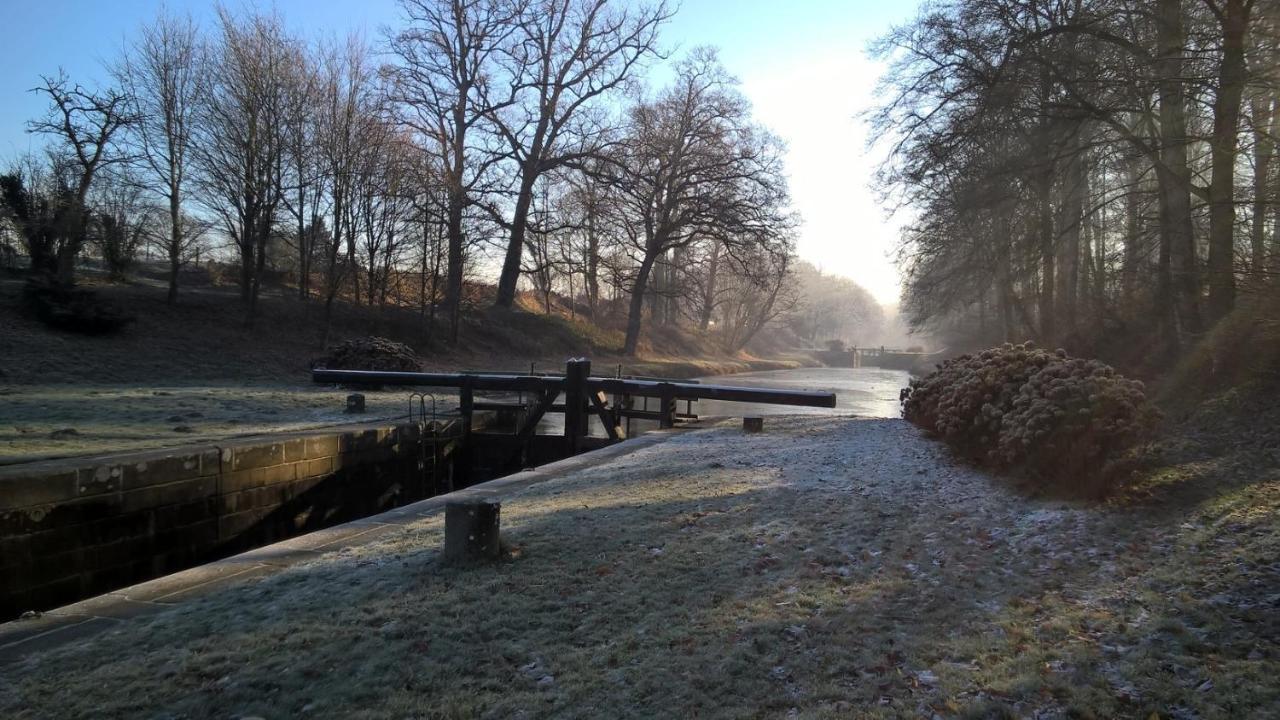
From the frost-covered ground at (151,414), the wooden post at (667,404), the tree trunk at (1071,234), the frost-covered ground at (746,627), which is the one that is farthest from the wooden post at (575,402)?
the tree trunk at (1071,234)

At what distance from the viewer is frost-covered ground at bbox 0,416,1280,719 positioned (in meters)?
3.04

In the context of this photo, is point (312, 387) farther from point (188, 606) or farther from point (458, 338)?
point (188, 606)

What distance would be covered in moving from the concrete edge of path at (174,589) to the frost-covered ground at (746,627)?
0.67 feet

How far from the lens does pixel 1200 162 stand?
1617 cm

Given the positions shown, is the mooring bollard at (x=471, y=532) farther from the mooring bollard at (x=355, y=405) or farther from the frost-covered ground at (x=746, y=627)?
the mooring bollard at (x=355, y=405)

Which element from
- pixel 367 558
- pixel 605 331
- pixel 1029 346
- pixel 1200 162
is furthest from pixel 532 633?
pixel 605 331

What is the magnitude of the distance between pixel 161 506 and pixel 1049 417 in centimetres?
917

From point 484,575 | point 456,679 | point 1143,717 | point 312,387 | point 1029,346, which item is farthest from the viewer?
point 312,387

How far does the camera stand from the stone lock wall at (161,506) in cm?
654

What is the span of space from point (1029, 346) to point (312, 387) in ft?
51.0

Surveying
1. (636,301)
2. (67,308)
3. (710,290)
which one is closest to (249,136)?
(67,308)

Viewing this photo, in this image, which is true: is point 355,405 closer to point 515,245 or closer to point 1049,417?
point 1049,417

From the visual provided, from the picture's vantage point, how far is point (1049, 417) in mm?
6719

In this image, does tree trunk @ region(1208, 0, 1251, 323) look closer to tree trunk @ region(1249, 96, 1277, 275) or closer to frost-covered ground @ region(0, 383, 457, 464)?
tree trunk @ region(1249, 96, 1277, 275)
